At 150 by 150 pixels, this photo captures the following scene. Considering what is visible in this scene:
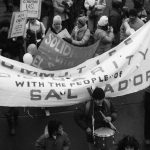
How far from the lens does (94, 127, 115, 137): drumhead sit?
281 inches

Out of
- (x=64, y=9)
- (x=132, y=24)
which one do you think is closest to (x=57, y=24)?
(x=132, y=24)

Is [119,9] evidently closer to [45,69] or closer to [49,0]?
[49,0]

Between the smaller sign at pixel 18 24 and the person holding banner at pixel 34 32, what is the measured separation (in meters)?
0.24

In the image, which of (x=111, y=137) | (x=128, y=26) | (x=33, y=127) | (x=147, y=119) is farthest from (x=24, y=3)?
(x=111, y=137)

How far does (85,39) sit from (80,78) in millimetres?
2159

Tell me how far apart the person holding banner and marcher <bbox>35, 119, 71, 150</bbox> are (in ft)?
12.0

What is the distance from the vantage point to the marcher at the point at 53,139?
6.74 metres

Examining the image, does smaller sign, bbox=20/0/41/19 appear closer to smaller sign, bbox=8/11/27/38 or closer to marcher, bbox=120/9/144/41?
smaller sign, bbox=8/11/27/38

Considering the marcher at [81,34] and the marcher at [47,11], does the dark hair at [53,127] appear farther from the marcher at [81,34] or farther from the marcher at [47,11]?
the marcher at [47,11]

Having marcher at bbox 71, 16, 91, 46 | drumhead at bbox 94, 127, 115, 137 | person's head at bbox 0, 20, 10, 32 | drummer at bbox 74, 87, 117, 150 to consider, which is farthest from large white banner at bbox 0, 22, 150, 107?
person's head at bbox 0, 20, 10, 32

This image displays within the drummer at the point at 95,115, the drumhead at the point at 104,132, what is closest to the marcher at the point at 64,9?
the drummer at the point at 95,115

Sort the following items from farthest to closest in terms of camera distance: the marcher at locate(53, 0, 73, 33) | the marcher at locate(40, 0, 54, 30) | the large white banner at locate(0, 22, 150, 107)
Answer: the marcher at locate(40, 0, 54, 30)
the marcher at locate(53, 0, 73, 33)
the large white banner at locate(0, 22, 150, 107)

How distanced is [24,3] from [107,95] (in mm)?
3673

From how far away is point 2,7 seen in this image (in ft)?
54.4
